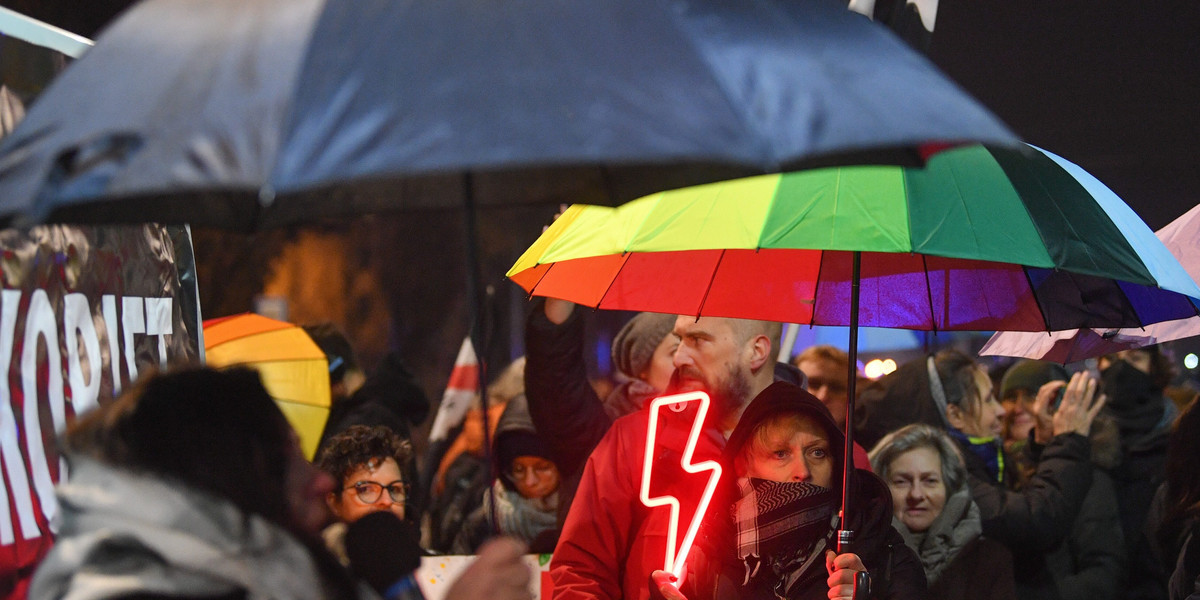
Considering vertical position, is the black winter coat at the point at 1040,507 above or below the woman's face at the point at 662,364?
below

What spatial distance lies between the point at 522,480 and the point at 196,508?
145 inches

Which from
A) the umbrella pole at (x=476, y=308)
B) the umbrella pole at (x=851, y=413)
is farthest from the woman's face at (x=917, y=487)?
the umbrella pole at (x=476, y=308)

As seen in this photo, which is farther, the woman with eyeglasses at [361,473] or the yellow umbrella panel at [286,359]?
the yellow umbrella panel at [286,359]

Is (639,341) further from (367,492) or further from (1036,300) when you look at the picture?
(1036,300)

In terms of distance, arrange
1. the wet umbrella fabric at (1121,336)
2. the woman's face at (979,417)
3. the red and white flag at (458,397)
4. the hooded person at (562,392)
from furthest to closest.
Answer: the red and white flag at (458,397), the woman's face at (979,417), the hooded person at (562,392), the wet umbrella fabric at (1121,336)

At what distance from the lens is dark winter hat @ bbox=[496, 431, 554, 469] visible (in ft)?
17.7

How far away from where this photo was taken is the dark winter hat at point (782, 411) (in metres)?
3.55

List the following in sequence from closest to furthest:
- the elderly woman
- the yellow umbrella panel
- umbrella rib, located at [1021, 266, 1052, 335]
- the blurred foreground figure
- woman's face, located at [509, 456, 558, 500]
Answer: the blurred foreground figure < umbrella rib, located at [1021, 266, 1052, 335] < the elderly woman < the yellow umbrella panel < woman's face, located at [509, 456, 558, 500]

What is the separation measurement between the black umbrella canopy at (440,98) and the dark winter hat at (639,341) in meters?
3.35

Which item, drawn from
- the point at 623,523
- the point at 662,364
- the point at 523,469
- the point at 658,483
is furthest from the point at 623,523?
the point at 523,469

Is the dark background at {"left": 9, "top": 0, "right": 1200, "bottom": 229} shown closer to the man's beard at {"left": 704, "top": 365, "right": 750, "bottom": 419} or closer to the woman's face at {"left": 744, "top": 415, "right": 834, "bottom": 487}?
the man's beard at {"left": 704, "top": 365, "right": 750, "bottom": 419}

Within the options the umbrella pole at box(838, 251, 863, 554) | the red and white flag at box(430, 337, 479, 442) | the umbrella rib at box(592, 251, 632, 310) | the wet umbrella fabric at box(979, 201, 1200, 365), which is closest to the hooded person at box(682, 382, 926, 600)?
the umbrella pole at box(838, 251, 863, 554)

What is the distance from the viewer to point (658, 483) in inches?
149

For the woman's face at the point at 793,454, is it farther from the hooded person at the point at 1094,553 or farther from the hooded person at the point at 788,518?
the hooded person at the point at 1094,553
